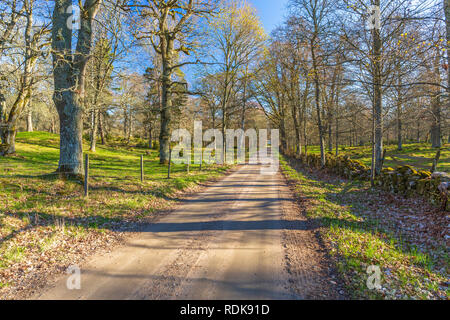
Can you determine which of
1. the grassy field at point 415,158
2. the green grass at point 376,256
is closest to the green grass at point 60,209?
the green grass at point 376,256

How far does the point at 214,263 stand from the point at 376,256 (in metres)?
2.98

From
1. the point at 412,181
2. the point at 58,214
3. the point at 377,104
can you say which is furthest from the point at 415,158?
the point at 58,214

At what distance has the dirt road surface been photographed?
3045 mm

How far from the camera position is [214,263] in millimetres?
3811

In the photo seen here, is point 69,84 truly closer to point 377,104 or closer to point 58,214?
point 58,214

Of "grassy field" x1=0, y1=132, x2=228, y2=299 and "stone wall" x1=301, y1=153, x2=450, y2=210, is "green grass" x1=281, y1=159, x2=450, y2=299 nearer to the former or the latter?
"stone wall" x1=301, y1=153, x2=450, y2=210

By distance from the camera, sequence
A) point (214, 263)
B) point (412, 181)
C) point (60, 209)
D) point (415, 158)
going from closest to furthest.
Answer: point (214, 263) < point (60, 209) < point (412, 181) < point (415, 158)

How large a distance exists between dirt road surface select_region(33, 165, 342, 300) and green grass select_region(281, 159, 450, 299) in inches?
14.0

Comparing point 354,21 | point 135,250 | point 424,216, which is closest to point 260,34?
point 354,21

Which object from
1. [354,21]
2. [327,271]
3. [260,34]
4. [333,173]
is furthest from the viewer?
[260,34]

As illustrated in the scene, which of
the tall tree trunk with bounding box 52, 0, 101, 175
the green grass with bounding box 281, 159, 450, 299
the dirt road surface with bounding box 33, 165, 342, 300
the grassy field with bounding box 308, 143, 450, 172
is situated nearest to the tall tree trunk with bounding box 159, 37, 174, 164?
the tall tree trunk with bounding box 52, 0, 101, 175

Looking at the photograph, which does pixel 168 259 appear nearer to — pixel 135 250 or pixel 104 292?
pixel 135 250
